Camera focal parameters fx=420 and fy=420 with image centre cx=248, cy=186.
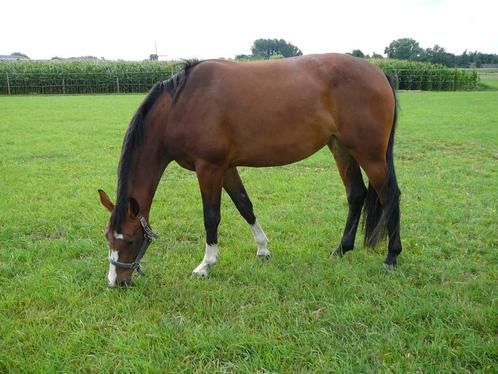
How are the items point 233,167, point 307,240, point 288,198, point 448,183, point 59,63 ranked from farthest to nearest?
1. point 59,63
2. point 448,183
3. point 288,198
4. point 307,240
5. point 233,167

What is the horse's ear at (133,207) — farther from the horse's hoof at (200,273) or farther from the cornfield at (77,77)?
the cornfield at (77,77)

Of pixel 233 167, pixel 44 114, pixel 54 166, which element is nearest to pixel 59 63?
pixel 44 114

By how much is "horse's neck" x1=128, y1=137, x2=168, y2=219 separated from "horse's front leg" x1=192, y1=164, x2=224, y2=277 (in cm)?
40

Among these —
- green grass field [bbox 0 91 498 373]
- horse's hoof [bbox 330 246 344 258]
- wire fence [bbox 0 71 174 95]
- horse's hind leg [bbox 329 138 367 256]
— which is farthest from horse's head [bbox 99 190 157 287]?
wire fence [bbox 0 71 174 95]

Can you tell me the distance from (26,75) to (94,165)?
2815 centimetres

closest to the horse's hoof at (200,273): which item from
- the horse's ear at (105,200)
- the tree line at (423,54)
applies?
the horse's ear at (105,200)

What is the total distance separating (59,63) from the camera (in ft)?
110

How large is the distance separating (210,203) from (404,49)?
6655cm

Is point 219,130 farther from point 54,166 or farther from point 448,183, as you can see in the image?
point 54,166

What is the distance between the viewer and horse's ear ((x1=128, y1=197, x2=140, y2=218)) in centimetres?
331

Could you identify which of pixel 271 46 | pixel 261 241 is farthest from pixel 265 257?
pixel 271 46

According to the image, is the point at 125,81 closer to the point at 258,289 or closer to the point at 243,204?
the point at 243,204

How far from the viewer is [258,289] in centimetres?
343

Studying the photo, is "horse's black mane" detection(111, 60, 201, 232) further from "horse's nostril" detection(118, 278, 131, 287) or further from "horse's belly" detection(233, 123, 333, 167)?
"horse's belly" detection(233, 123, 333, 167)
